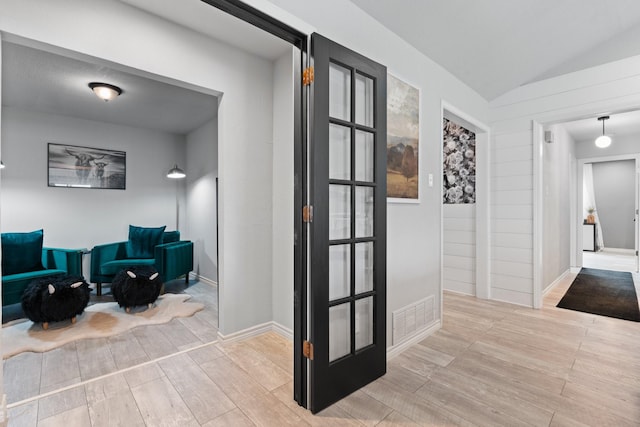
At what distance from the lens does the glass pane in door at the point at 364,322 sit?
84.4 inches

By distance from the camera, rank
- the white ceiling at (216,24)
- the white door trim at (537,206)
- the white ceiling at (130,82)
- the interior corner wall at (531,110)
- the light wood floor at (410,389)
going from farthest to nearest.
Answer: the white door trim at (537,206) < the interior corner wall at (531,110) < the white ceiling at (130,82) < the white ceiling at (216,24) < the light wood floor at (410,389)

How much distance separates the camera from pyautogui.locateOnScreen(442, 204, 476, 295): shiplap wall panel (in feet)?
14.0

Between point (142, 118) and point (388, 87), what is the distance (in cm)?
410

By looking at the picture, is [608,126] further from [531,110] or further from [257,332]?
[257,332]

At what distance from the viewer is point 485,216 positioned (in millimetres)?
4066

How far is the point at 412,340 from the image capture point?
271 cm

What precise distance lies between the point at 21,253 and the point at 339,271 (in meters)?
4.02

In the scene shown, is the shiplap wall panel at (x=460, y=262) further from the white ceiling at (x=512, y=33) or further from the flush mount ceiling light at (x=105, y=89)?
the flush mount ceiling light at (x=105, y=89)

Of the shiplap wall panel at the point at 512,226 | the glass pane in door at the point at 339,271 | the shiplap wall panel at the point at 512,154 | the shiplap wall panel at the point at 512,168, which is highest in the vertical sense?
the shiplap wall panel at the point at 512,154

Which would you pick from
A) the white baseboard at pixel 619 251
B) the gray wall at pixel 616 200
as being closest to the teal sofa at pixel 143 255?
the white baseboard at pixel 619 251

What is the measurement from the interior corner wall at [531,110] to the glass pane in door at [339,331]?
2917 millimetres

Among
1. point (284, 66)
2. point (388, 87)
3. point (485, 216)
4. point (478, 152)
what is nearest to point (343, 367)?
point (388, 87)

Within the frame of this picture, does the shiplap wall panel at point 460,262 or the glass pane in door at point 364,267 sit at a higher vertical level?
the glass pane in door at point 364,267

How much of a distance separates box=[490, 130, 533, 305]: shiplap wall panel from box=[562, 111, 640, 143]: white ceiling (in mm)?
1913
